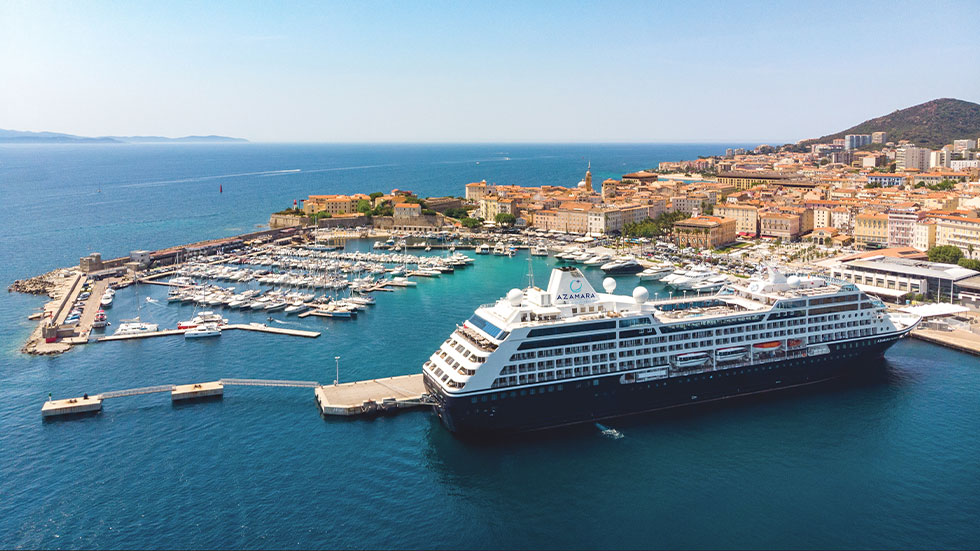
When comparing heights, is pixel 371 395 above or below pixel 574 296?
below

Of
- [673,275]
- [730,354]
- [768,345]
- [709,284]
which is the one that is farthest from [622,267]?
[730,354]

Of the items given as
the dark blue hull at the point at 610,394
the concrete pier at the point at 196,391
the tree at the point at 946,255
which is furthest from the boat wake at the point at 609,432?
the tree at the point at 946,255

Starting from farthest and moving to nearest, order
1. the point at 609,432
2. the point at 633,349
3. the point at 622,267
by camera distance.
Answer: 1. the point at 622,267
2. the point at 633,349
3. the point at 609,432

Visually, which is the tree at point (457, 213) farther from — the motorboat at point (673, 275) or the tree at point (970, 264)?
the tree at point (970, 264)

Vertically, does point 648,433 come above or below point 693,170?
below

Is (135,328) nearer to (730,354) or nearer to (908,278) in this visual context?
(730,354)

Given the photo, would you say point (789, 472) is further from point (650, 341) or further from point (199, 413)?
point (199, 413)

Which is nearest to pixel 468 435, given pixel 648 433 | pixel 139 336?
pixel 648 433
